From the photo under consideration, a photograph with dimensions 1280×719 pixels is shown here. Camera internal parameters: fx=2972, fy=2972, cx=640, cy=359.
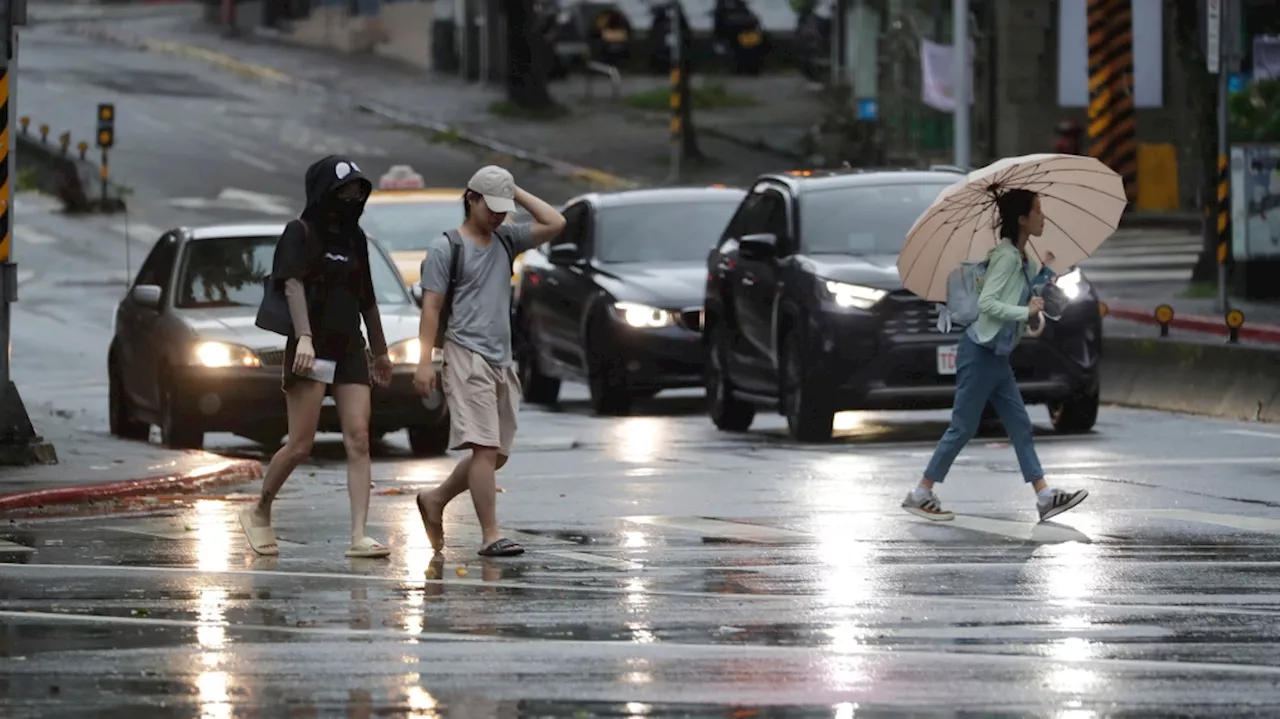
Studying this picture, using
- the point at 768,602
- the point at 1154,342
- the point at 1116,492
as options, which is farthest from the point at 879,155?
the point at 768,602

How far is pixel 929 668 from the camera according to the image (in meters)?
8.71

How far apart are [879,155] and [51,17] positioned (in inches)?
1496

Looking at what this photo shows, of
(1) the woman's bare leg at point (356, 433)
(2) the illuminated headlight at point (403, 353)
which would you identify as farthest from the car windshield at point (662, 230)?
(1) the woman's bare leg at point (356, 433)

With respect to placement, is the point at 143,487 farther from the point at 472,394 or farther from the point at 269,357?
the point at 472,394

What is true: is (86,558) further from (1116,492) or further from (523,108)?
(523,108)

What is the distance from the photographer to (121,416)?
2048 centimetres

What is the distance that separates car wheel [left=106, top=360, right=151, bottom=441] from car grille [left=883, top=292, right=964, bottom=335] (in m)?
5.47

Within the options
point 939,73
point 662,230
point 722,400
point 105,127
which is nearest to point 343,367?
point 722,400

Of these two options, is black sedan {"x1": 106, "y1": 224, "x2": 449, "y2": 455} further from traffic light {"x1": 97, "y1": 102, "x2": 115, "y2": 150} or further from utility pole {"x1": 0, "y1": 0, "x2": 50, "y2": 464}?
traffic light {"x1": 97, "y1": 102, "x2": 115, "y2": 150}

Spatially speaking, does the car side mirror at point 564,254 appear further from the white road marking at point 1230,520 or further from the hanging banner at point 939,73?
the hanging banner at point 939,73

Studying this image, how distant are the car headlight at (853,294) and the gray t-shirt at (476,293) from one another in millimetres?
5992

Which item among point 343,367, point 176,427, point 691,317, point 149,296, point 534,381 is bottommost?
point 534,381

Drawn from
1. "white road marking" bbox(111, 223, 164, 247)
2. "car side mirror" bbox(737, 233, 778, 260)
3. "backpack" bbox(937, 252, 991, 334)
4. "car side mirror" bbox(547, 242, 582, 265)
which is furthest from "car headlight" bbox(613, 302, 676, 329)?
"white road marking" bbox(111, 223, 164, 247)

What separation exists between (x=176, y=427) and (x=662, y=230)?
216 inches
